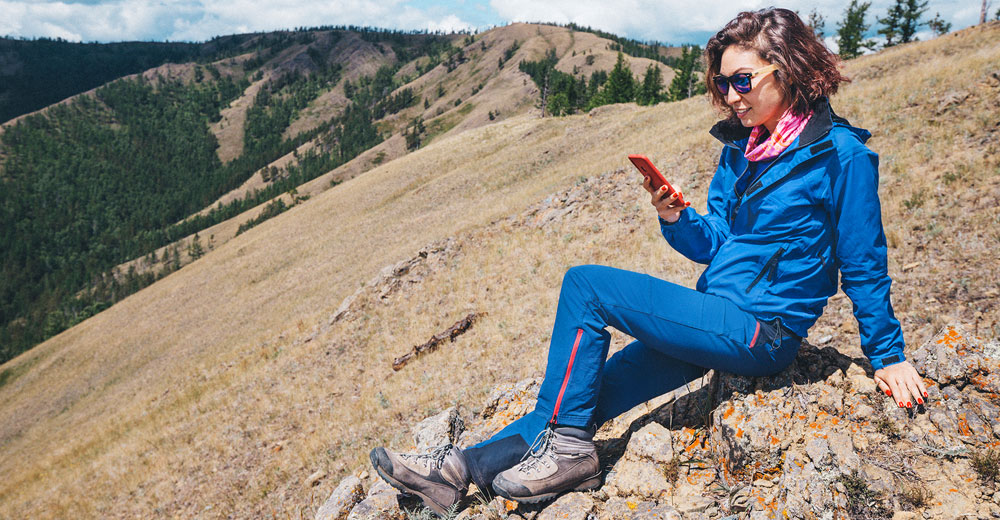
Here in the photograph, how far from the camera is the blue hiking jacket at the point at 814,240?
2908 millimetres

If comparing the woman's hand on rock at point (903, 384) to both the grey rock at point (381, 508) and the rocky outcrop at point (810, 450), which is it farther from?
the grey rock at point (381, 508)

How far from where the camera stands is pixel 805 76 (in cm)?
301

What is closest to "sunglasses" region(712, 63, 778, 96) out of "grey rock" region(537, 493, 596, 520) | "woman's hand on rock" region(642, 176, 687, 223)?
"woman's hand on rock" region(642, 176, 687, 223)

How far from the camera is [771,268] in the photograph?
3.13 metres

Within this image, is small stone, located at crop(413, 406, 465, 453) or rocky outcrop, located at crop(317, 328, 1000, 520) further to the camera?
small stone, located at crop(413, 406, 465, 453)

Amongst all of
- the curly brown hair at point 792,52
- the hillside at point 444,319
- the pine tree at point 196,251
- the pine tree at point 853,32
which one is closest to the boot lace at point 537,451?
the curly brown hair at point 792,52

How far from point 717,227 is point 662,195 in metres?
0.62

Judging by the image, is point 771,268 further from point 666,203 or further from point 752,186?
point 666,203

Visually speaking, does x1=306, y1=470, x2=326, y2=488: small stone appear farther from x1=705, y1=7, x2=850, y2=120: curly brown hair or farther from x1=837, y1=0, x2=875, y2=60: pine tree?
x1=837, y1=0, x2=875, y2=60: pine tree

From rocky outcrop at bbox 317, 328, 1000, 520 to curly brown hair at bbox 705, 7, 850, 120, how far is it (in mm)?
1961

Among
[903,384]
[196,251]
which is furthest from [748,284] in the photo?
[196,251]

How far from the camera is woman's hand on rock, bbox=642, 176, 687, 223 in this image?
11.1ft

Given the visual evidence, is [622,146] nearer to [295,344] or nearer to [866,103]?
[866,103]

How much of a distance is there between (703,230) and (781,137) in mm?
787
